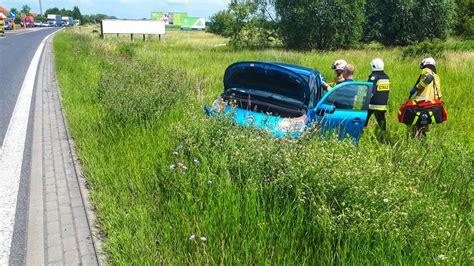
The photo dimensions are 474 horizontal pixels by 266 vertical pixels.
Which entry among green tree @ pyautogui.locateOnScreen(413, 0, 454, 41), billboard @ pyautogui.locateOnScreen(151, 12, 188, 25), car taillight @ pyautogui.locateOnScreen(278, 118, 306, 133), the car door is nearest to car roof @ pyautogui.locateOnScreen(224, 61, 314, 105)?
the car door

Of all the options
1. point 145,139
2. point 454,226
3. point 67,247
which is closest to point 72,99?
point 145,139

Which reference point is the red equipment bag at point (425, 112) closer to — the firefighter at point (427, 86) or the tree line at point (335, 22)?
the firefighter at point (427, 86)

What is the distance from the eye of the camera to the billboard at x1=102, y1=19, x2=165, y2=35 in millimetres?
36375

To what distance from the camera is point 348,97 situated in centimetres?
523

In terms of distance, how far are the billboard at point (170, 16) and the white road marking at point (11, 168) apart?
10617 cm

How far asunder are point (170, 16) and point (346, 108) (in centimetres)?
12626

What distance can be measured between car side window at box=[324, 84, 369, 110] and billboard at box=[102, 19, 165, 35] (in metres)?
36.4

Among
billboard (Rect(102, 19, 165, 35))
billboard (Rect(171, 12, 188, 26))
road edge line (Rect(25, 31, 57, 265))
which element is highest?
billboard (Rect(171, 12, 188, 26))

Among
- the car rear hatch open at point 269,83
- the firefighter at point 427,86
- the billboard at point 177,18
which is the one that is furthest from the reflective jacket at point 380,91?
the billboard at point 177,18

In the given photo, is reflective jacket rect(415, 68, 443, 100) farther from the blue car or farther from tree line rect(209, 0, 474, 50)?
tree line rect(209, 0, 474, 50)

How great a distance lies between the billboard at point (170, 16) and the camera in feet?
362

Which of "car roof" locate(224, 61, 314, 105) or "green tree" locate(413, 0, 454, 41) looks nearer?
"car roof" locate(224, 61, 314, 105)

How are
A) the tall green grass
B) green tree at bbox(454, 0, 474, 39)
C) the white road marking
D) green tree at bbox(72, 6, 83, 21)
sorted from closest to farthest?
1. the tall green grass
2. the white road marking
3. green tree at bbox(454, 0, 474, 39)
4. green tree at bbox(72, 6, 83, 21)

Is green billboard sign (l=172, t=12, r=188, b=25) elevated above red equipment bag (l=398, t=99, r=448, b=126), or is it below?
above
